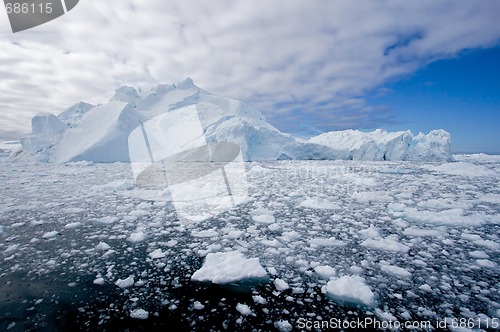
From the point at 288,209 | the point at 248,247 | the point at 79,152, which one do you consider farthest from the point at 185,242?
the point at 79,152

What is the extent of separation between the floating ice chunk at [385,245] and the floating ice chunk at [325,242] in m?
0.28

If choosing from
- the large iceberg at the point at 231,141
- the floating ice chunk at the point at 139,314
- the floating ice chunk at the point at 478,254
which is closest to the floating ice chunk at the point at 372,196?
the floating ice chunk at the point at 478,254

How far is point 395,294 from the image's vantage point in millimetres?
2064

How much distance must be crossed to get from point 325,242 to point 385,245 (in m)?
0.67

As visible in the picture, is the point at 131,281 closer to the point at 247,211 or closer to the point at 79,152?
the point at 247,211

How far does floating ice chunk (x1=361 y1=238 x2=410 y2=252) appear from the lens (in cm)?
293

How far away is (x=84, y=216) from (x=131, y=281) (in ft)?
8.78

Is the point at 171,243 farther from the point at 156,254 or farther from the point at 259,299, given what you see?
the point at 259,299

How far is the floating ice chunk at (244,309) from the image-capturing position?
1.84 m

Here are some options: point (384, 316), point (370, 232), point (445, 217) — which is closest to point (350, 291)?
point (384, 316)

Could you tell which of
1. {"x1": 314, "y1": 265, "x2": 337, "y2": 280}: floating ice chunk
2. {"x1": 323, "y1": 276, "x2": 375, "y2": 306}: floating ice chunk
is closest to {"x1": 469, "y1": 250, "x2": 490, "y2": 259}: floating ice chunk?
A: {"x1": 323, "y1": 276, "x2": 375, "y2": 306}: floating ice chunk

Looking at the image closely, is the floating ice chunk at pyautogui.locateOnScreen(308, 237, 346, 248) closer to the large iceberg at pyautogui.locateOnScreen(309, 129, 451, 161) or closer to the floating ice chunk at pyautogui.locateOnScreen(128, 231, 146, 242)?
the floating ice chunk at pyautogui.locateOnScreen(128, 231, 146, 242)

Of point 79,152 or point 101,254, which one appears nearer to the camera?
point 101,254

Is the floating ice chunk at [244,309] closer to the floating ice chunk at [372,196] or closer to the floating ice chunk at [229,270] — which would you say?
the floating ice chunk at [229,270]
